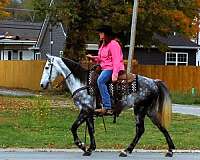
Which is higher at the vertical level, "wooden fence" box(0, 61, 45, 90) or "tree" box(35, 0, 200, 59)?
"tree" box(35, 0, 200, 59)

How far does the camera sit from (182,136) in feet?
55.5

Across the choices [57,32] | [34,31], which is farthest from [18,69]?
[34,31]

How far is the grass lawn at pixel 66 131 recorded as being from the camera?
14852mm

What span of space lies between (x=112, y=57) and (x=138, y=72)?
109 ft

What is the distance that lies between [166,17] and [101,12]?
4.73 meters

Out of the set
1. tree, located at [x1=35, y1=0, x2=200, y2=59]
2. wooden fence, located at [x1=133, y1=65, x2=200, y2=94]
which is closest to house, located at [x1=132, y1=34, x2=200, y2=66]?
wooden fence, located at [x1=133, y1=65, x2=200, y2=94]

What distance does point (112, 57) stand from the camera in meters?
13.0

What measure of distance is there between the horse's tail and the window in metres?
41.5

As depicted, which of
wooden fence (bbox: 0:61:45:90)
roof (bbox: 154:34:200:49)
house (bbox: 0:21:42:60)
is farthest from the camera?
house (bbox: 0:21:42:60)

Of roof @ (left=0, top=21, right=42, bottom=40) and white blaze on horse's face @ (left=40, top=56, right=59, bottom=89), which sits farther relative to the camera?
roof @ (left=0, top=21, right=42, bottom=40)

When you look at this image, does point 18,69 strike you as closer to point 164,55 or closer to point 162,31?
point 164,55

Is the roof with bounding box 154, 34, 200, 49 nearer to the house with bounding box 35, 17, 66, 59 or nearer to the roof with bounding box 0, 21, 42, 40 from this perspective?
the house with bounding box 35, 17, 66, 59

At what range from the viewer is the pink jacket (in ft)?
42.4

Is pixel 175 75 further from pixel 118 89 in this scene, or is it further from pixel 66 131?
pixel 118 89
